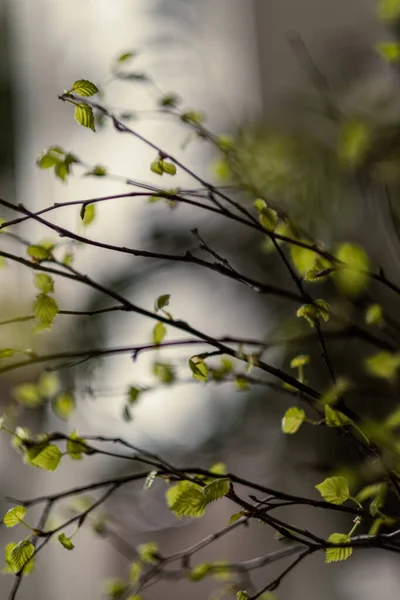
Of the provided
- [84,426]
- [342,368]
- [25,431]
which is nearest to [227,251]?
Result: [342,368]

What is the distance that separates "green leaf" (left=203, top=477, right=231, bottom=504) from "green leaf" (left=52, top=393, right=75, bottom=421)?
205 millimetres

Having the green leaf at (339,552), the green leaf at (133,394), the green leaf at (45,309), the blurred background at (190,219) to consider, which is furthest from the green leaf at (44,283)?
the blurred background at (190,219)

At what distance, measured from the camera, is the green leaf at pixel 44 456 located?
44cm

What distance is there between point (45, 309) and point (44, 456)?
0.09 m

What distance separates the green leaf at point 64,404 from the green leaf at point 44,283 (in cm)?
13

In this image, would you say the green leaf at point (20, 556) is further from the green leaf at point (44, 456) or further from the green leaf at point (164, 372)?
the green leaf at point (164, 372)

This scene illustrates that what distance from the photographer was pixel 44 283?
448 mm

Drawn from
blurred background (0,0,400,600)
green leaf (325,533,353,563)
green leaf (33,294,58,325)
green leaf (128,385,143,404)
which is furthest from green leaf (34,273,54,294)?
blurred background (0,0,400,600)

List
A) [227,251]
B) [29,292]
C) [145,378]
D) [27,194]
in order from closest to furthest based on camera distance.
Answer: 1. [227,251]
2. [145,378]
3. [29,292]
4. [27,194]

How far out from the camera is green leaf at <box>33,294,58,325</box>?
1.40ft

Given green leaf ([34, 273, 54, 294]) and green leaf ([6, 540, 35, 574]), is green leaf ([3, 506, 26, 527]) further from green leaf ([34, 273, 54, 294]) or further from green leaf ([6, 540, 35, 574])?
green leaf ([34, 273, 54, 294])

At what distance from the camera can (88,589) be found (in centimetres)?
135

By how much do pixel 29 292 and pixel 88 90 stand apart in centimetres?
94

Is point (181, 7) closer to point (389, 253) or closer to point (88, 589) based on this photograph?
point (389, 253)
